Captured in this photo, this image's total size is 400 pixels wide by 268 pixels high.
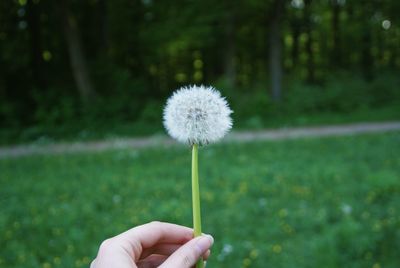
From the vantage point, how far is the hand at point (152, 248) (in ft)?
4.33

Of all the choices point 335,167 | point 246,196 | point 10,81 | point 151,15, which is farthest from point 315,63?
point 246,196

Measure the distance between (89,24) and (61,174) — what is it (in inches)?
473

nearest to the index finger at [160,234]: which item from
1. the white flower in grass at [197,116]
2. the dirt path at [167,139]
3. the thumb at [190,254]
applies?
the thumb at [190,254]

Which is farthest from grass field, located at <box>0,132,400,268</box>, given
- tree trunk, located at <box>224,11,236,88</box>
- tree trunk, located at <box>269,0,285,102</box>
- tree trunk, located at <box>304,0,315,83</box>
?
tree trunk, located at <box>304,0,315,83</box>

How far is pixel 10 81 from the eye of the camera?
16.5m

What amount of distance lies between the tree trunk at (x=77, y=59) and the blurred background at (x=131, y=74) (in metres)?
0.03

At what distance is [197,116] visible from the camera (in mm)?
1274

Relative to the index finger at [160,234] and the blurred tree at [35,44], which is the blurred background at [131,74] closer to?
the blurred tree at [35,44]

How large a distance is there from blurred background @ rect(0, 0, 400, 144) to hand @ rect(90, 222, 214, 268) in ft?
38.6

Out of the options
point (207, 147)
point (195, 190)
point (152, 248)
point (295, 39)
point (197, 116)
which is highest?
point (295, 39)

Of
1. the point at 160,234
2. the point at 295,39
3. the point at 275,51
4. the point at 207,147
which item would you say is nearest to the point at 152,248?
the point at 160,234

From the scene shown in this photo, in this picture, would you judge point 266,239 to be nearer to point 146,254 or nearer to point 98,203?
point 98,203

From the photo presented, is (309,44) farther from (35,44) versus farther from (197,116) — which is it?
(197,116)

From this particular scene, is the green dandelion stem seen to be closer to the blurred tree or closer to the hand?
the hand
